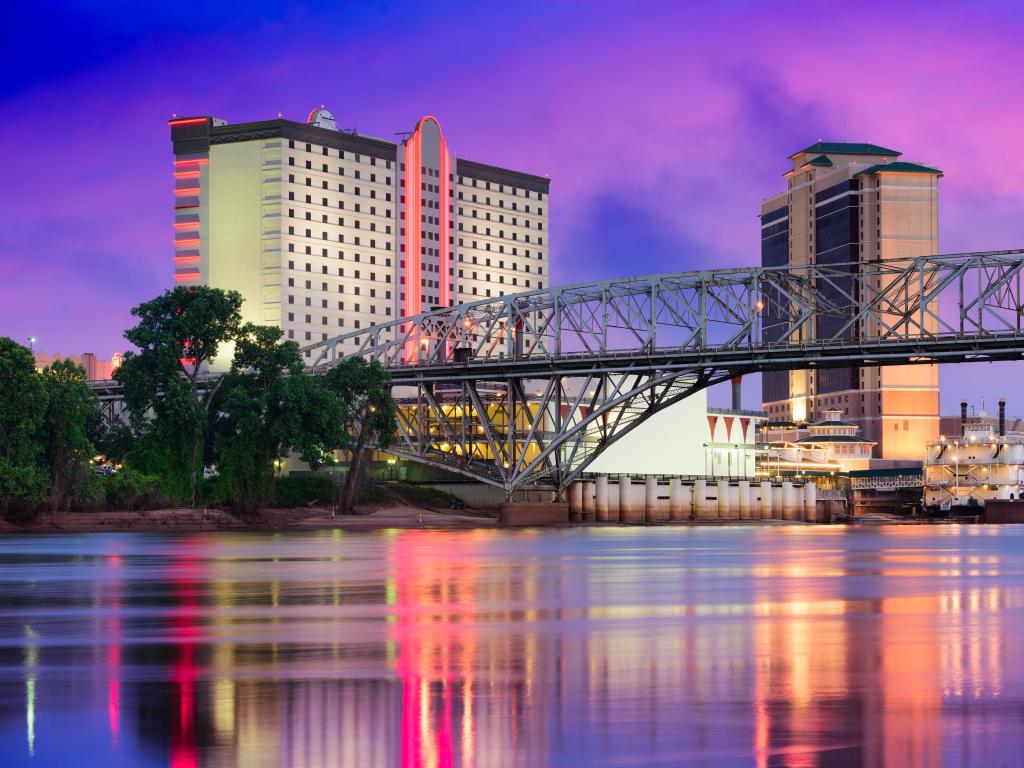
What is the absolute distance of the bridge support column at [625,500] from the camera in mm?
134375

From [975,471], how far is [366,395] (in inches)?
3955

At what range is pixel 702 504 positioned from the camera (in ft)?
470

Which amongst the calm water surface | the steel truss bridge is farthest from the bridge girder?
the calm water surface

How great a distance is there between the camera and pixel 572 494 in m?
131

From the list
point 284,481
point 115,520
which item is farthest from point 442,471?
point 115,520

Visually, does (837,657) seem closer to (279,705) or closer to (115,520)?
(279,705)

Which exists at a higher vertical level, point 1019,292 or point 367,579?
point 1019,292

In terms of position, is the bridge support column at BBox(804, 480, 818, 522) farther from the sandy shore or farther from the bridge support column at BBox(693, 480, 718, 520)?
the sandy shore

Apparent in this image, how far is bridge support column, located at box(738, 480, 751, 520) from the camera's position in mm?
146250

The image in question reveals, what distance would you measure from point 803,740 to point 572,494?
4638 inches

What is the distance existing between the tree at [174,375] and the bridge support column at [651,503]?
46825 mm

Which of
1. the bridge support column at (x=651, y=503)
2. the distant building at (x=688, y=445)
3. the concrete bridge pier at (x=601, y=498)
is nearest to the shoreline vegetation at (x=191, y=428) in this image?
the concrete bridge pier at (x=601, y=498)

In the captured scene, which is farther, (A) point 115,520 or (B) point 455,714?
(A) point 115,520

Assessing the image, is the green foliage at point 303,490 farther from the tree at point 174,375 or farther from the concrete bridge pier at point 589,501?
the concrete bridge pier at point 589,501
